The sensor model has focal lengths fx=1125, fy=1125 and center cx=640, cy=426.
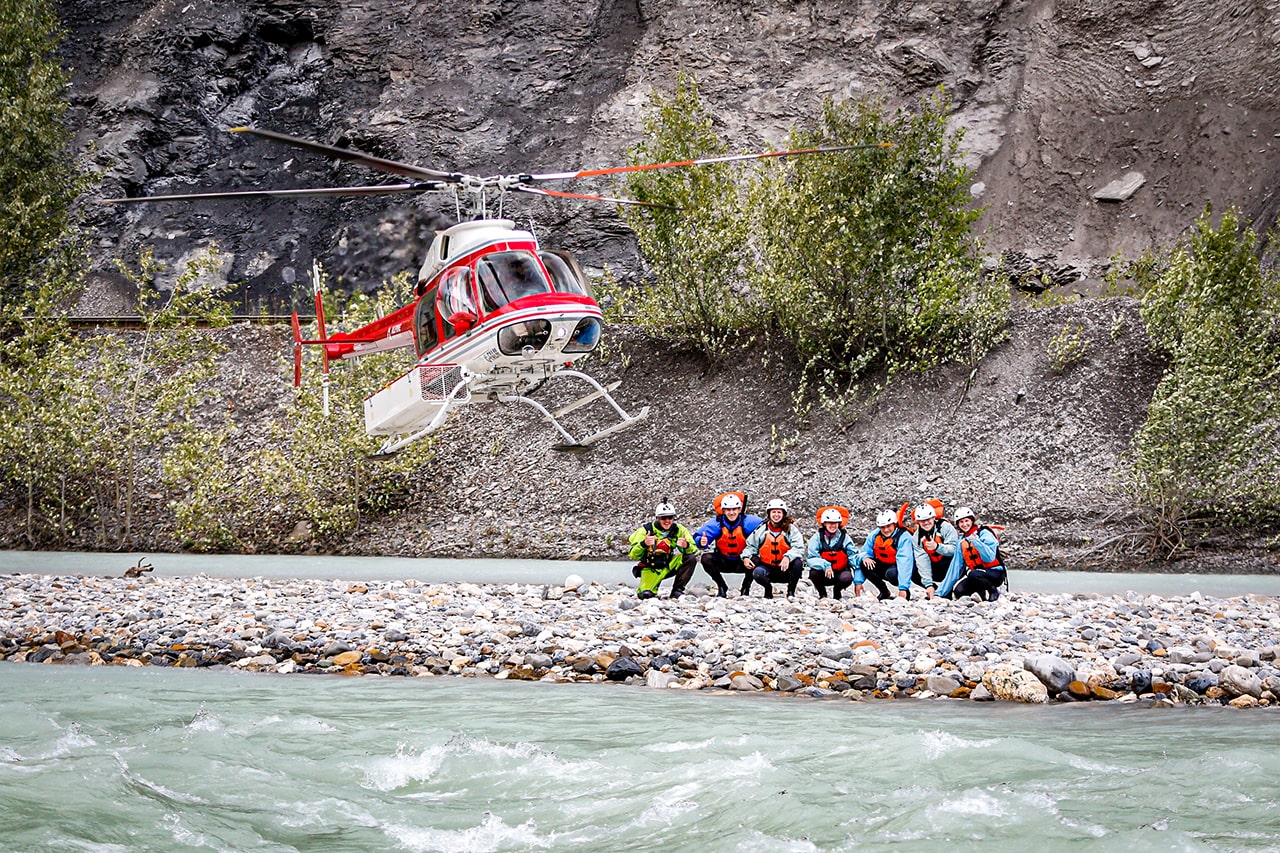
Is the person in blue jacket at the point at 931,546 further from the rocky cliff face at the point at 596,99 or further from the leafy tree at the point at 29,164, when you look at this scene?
the leafy tree at the point at 29,164

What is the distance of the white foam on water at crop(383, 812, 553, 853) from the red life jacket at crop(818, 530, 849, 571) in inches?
349

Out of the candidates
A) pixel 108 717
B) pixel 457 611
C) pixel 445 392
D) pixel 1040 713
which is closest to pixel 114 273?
pixel 445 392

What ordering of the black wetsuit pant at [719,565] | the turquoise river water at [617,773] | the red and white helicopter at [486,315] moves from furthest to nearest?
1. the red and white helicopter at [486,315]
2. the black wetsuit pant at [719,565]
3. the turquoise river water at [617,773]

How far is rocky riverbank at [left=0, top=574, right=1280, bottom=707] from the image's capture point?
9172mm

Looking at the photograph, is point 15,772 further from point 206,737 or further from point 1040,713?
point 1040,713

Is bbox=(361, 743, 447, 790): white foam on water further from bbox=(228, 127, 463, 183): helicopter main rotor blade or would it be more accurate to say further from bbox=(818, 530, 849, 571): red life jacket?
bbox=(818, 530, 849, 571): red life jacket

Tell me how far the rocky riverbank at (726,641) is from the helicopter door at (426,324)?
148 inches

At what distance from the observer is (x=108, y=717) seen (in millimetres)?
8234

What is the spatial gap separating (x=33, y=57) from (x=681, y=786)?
34.5 m

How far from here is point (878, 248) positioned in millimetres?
26375

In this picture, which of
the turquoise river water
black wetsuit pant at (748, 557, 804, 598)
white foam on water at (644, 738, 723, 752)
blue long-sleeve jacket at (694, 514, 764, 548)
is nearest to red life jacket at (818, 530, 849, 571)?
black wetsuit pant at (748, 557, 804, 598)

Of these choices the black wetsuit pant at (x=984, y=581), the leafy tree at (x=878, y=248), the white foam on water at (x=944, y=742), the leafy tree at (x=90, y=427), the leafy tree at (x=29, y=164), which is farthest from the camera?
the leafy tree at (x=29, y=164)

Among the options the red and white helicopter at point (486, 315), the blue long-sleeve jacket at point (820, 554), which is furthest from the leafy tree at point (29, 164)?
the blue long-sleeve jacket at point (820, 554)

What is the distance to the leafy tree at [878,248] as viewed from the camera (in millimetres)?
26484
